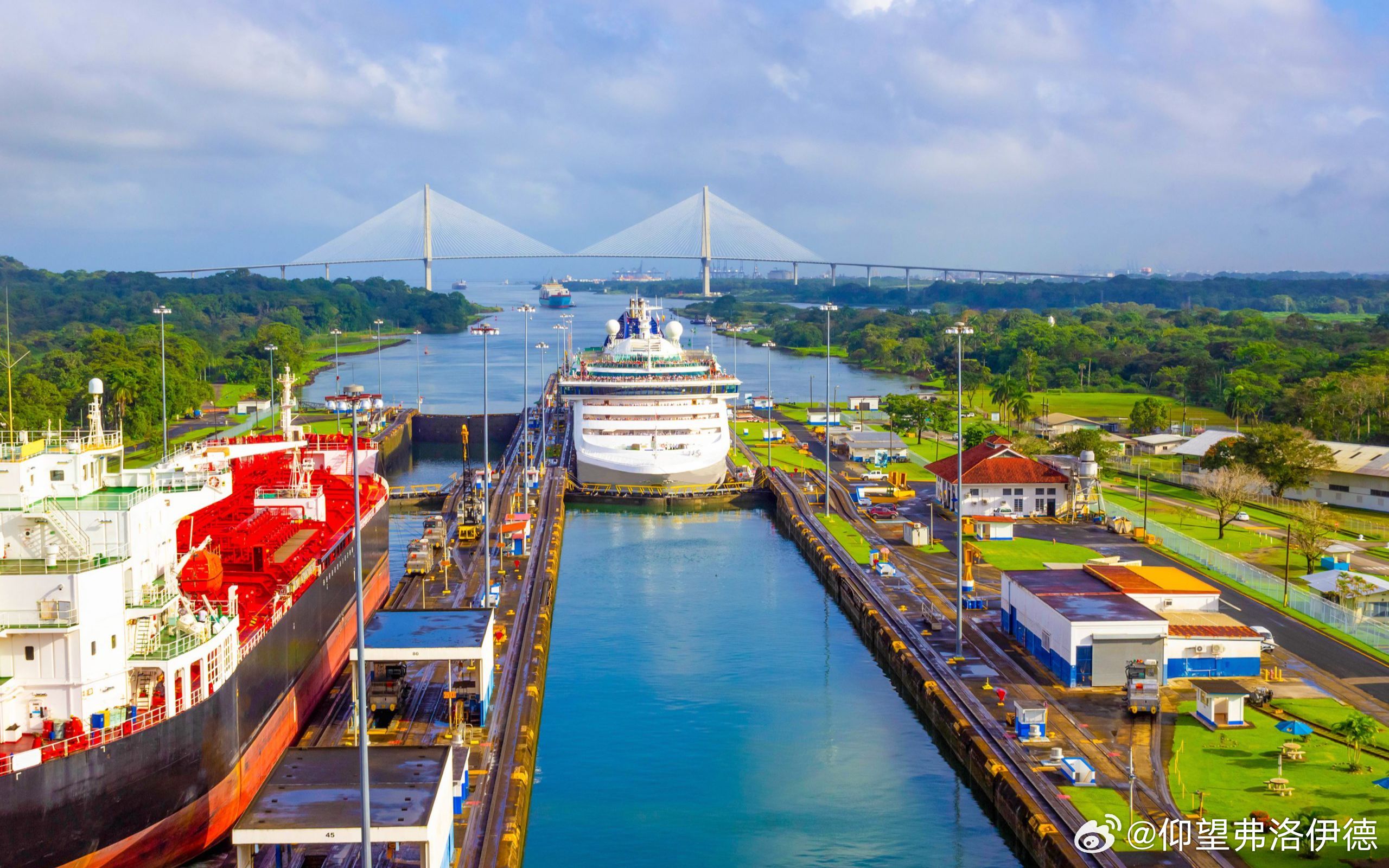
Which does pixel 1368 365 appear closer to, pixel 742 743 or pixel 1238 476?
pixel 1238 476

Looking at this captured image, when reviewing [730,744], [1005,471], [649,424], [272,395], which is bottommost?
[730,744]

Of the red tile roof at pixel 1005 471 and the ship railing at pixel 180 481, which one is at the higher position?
the ship railing at pixel 180 481

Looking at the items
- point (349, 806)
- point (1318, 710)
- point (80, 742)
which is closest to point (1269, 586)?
point (1318, 710)

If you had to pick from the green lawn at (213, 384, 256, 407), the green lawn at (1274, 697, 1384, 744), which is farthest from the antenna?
the green lawn at (213, 384, 256, 407)

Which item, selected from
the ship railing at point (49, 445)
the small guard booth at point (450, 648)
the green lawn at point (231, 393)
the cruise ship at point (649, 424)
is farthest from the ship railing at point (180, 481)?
the green lawn at point (231, 393)

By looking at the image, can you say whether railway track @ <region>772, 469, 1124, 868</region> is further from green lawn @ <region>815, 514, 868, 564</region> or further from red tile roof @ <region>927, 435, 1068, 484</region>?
red tile roof @ <region>927, 435, 1068, 484</region>

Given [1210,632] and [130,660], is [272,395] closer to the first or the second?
[130,660]

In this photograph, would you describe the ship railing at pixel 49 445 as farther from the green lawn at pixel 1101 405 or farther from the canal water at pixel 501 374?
the green lawn at pixel 1101 405
